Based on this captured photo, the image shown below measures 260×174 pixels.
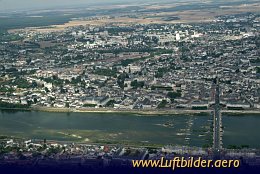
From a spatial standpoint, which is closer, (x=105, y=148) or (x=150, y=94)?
(x=105, y=148)

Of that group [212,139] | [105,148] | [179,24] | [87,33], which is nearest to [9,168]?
[105,148]

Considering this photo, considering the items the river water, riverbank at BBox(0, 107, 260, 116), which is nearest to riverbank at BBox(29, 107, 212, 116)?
riverbank at BBox(0, 107, 260, 116)

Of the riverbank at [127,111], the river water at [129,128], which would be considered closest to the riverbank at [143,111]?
the riverbank at [127,111]

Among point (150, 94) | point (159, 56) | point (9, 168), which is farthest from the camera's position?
point (159, 56)

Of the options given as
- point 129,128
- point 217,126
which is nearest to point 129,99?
point 129,128

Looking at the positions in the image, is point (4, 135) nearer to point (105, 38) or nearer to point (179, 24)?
point (105, 38)

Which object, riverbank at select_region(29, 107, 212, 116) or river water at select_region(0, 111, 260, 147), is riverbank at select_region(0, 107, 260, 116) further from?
river water at select_region(0, 111, 260, 147)
